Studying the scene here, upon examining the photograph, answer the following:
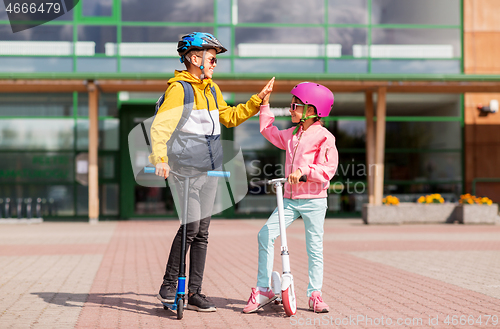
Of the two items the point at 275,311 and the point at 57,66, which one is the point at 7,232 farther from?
the point at 275,311

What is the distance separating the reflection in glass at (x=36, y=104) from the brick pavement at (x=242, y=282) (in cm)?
710

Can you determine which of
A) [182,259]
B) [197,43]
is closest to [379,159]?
[197,43]

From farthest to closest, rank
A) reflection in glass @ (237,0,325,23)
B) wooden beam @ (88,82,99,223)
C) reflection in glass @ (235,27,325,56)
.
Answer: reflection in glass @ (237,0,325,23)
reflection in glass @ (235,27,325,56)
wooden beam @ (88,82,99,223)

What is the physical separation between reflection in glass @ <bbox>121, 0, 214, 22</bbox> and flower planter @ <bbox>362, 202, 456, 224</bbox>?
7.53 metres

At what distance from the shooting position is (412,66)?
18266 mm

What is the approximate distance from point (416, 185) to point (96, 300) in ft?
49.4

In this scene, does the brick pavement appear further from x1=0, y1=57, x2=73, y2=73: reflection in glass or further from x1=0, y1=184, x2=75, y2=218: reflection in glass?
x1=0, y1=57, x2=73, y2=73: reflection in glass

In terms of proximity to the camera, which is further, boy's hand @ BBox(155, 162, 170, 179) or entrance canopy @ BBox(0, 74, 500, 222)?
entrance canopy @ BBox(0, 74, 500, 222)

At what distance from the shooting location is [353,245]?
10.3 metres

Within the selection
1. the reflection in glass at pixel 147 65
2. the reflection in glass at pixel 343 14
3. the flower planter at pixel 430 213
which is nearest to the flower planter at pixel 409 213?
the flower planter at pixel 430 213

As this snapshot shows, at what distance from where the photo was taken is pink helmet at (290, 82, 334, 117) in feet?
15.0

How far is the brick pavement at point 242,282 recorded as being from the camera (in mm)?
4371

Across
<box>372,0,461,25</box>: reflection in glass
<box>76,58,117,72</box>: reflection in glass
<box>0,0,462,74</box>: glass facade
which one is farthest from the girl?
<box>372,0,461,25</box>: reflection in glass

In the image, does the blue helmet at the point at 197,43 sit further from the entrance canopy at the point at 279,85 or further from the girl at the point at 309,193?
the entrance canopy at the point at 279,85
